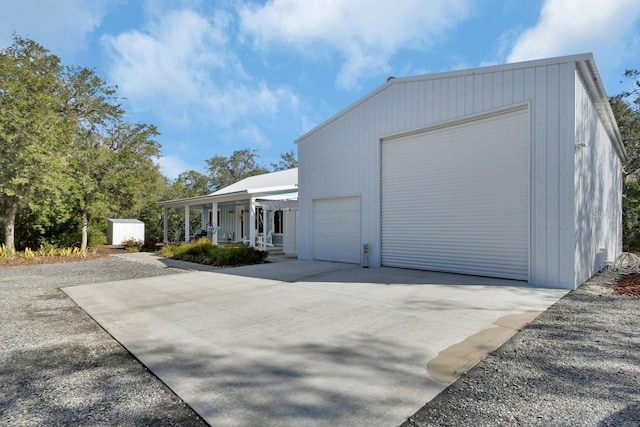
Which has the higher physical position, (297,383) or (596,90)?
(596,90)

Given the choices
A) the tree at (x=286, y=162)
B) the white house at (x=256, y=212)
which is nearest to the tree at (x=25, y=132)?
the white house at (x=256, y=212)

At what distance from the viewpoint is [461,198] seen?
820 cm

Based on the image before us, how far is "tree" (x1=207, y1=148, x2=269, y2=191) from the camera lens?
4088 cm

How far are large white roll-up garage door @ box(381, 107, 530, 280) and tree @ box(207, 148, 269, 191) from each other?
34065 mm

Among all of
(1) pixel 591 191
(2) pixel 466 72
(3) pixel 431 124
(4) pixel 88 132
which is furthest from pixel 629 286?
(4) pixel 88 132

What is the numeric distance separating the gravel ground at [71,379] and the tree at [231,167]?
120 feet

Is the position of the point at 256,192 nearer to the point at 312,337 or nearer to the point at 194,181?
the point at 312,337

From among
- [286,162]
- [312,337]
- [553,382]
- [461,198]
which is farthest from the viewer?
[286,162]

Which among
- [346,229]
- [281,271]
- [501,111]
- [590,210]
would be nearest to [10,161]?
[281,271]

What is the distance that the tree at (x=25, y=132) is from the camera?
1242 cm

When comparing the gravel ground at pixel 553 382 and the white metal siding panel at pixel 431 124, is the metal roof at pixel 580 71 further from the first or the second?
the gravel ground at pixel 553 382

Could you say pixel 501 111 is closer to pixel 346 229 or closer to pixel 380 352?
pixel 346 229

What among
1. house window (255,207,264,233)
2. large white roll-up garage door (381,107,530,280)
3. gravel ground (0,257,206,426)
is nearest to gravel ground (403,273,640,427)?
gravel ground (0,257,206,426)

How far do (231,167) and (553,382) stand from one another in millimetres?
41629
